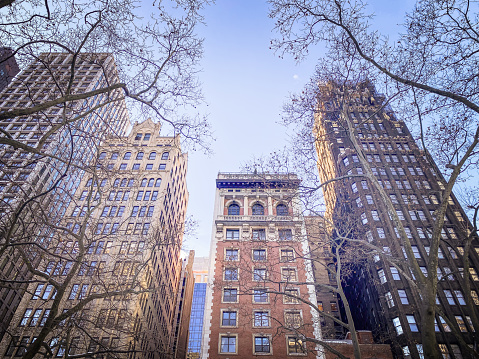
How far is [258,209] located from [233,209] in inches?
143

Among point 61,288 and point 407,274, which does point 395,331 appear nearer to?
point 407,274

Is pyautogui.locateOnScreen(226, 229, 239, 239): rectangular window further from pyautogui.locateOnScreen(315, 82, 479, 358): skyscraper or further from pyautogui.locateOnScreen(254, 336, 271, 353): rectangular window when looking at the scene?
pyautogui.locateOnScreen(254, 336, 271, 353): rectangular window

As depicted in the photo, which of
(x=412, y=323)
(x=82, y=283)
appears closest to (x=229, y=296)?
(x=82, y=283)

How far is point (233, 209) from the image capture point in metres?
43.8

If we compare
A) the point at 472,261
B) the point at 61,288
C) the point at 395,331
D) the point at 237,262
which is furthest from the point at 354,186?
the point at 61,288

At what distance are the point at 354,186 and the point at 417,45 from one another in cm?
4278

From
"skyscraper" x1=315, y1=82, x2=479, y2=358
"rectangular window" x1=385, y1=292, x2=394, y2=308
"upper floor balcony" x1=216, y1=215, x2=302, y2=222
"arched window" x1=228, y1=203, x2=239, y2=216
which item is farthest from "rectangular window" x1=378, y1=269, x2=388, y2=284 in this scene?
"arched window" x1=228, y1=203, x2=239, y2=216

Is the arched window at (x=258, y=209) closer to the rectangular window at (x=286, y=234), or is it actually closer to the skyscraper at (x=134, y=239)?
the rectangular window at (x=286, y=234)

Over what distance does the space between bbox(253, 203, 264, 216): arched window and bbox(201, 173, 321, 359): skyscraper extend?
14 cm

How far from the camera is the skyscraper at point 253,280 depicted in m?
29.3

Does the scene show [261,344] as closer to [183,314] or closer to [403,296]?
[403,296]

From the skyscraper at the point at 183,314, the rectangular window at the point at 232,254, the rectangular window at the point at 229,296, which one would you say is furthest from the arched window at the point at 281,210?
the skyscraper at the point at 183,314

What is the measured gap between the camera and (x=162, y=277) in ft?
181

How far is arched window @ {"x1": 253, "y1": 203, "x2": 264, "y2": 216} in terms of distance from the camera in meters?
43.5
